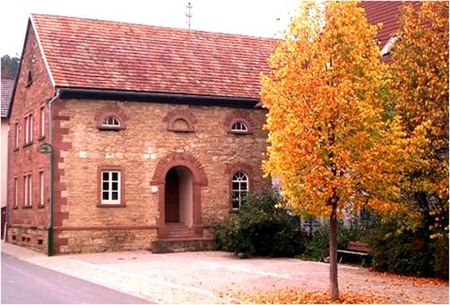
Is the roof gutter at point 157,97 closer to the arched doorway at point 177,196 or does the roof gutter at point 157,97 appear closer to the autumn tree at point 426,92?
the arched doorway at point 177,196

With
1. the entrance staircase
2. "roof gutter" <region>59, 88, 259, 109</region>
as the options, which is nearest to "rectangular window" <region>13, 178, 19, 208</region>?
"roof gutter" <region>59, 88, 259, 109</region>

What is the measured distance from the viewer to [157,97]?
24.8 m

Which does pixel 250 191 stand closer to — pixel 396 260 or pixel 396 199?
pixel 396 260

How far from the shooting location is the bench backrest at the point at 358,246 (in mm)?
18750

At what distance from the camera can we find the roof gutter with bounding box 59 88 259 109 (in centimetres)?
2359

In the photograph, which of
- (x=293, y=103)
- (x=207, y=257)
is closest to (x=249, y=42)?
(x=207, y=257)

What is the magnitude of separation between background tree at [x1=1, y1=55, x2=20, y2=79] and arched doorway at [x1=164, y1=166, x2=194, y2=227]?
40.5 m

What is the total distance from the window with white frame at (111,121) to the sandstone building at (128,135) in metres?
0.04

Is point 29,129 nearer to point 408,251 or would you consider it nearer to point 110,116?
point 110,116

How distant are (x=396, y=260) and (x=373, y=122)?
18.5 feet

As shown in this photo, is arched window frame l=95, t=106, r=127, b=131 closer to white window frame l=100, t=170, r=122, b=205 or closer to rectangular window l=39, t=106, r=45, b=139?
white window frame l=100, t=170, r=122, b=205

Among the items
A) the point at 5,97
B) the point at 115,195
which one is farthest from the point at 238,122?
the point at 5,97

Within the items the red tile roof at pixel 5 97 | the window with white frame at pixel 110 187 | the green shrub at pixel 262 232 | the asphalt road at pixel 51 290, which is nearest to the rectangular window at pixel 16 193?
the window with white frame at pixel 110 187

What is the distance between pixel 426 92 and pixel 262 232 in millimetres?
10530
